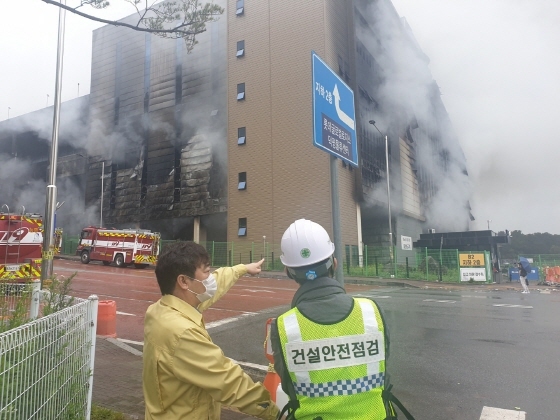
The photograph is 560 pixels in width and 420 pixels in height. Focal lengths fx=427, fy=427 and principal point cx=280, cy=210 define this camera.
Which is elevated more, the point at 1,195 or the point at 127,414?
the point at 1,195

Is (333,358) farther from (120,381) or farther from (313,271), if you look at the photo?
(120,381)

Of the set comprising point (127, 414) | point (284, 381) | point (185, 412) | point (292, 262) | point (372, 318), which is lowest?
point (127, 414)

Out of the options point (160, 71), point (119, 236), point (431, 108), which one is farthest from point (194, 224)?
point (431, 108)

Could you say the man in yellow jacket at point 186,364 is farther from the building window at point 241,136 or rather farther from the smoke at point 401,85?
the smoke at point 401,85

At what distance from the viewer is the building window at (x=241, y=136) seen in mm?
25739

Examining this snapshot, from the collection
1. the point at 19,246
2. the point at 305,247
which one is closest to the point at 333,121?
the point at 305,247

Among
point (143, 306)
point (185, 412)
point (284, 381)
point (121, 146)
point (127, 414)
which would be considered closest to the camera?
point (284, 381)

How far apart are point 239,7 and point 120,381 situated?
26.6 meters

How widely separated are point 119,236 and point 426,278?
16.3m

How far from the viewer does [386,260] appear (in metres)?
22.2

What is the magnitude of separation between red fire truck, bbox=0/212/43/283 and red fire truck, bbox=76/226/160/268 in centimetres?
1229

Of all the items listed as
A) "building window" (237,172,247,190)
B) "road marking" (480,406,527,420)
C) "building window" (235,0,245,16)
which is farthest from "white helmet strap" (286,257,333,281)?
"building window" (235,0,245,16)

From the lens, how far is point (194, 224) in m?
27.4

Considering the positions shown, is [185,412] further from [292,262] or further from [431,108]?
[431,108]
